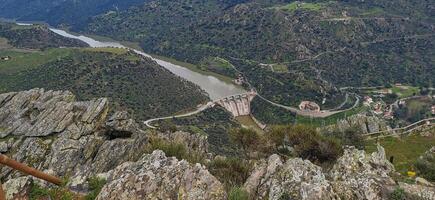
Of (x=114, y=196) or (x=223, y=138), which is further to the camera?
(x=223, y=138)

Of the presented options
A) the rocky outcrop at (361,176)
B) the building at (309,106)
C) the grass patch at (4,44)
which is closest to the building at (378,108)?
the building at (309,106)

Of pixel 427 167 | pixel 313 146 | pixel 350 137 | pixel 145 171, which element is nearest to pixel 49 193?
pixel 145 171

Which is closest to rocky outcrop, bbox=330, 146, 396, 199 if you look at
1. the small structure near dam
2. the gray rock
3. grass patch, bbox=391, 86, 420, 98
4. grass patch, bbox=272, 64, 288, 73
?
the gray rock

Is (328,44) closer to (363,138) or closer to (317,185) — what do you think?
(363,138)

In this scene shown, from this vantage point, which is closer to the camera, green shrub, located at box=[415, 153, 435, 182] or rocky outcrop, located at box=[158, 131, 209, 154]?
green shrub, located at box=[415, 153, 435, 182]

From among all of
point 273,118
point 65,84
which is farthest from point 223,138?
point 65,84

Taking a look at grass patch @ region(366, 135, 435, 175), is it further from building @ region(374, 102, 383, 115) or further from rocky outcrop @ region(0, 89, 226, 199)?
building @ region(374, 102, 383, 115)
